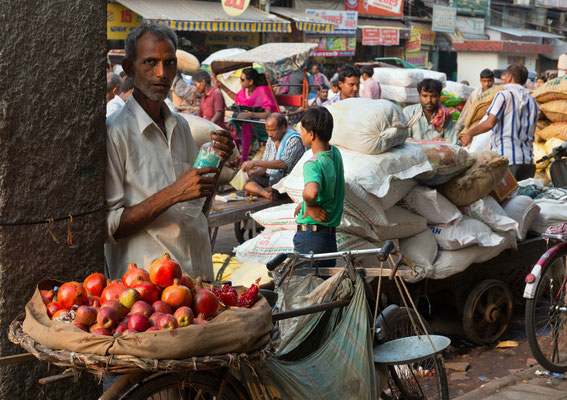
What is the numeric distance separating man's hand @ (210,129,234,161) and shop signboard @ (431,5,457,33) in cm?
2787

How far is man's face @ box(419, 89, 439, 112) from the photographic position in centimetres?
701

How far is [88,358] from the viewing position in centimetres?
174

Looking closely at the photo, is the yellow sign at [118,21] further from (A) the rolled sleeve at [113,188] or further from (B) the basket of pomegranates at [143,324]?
(B) the basket of pomegranates at [143,324]

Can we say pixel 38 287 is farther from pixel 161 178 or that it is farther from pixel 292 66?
pixel 292 66

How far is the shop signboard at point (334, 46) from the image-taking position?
23.1m

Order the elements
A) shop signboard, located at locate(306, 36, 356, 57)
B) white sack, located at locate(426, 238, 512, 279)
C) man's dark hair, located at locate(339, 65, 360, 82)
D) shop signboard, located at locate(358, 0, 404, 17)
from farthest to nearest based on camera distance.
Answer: shop signboard, located at locate(358, 0, 404, 17), shop signboard, located at locate(306, 36, 356, 57), man's dark hair, located at locate(339, 65, 360, 82), white sack, located at locate(426, 238, 512, 279)

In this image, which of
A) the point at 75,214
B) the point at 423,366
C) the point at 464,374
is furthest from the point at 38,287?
the point at 464,374

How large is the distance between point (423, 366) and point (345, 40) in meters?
21.3

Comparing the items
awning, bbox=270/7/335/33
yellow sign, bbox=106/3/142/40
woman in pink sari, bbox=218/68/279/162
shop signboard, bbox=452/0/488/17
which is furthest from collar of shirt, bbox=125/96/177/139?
shop signboard, bbox=452/0/488/17

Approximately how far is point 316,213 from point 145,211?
197 centimetres

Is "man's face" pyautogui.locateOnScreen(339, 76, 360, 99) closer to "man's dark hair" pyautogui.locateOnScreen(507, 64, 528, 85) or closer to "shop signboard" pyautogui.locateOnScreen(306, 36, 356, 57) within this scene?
"man's dark hair" pyautogui.locateOnScreen(507, 64, 528, 85)

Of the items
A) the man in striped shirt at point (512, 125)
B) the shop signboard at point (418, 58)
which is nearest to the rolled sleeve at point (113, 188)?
the man in striped shirt at point (512, 125)

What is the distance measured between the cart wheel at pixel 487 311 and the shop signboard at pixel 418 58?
23.3 metres

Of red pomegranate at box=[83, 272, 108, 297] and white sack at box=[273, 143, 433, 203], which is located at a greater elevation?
red pomegranate at box=[83, 272, 108, 297]
